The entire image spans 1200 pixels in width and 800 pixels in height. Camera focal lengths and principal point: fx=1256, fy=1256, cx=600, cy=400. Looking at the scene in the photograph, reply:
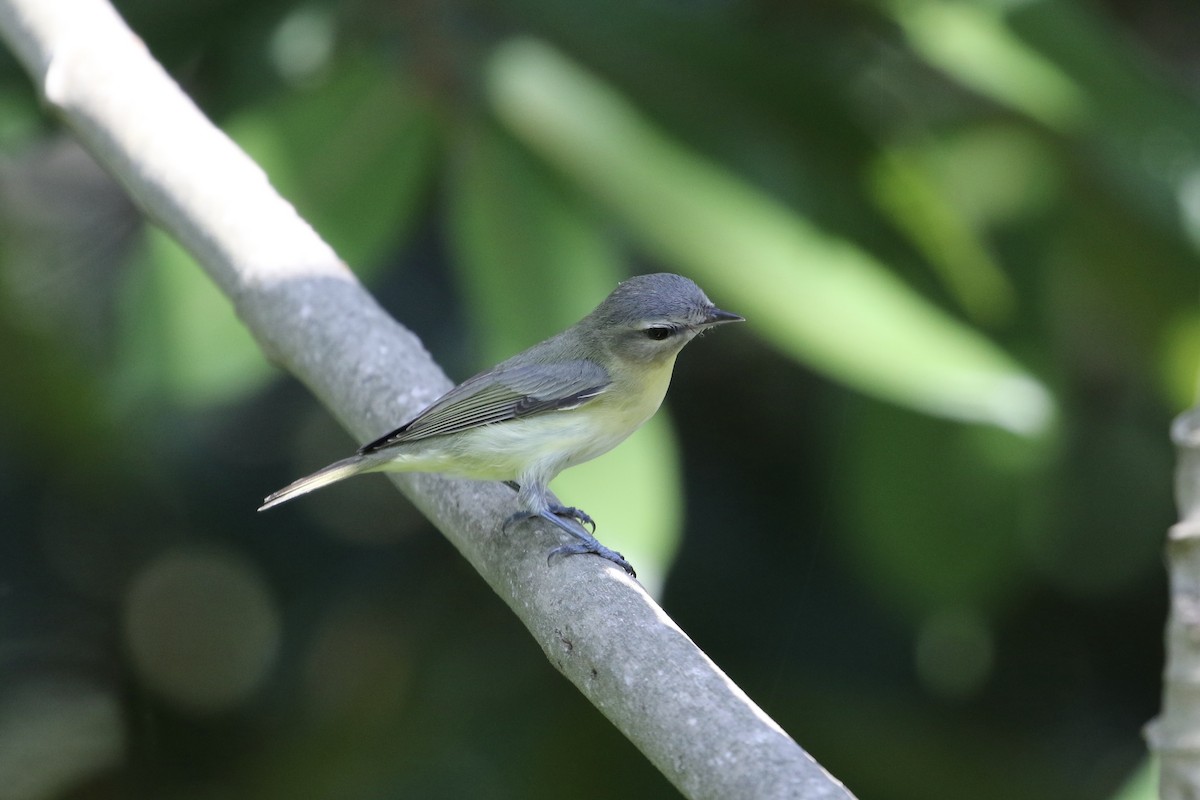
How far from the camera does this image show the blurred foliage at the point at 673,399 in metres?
2.66

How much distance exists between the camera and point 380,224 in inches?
106

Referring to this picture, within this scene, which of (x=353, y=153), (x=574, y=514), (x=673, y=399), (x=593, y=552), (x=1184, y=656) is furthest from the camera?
(x=673, y=399)

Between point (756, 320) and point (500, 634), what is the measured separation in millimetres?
1175

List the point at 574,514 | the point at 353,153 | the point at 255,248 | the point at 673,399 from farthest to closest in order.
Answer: the point at 673,399 → the point at 353,153 → the point at 574,514 → the point at 255,248

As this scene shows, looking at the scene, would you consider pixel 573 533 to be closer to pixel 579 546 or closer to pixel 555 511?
pixel 579 546

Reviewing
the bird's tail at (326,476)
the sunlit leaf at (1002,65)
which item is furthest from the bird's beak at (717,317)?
the sunlit leaf at (1002,65)

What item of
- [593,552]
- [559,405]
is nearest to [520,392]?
[559,405]

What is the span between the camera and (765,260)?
2572 millimetres

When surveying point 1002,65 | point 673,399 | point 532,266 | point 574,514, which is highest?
A: point 1002,65

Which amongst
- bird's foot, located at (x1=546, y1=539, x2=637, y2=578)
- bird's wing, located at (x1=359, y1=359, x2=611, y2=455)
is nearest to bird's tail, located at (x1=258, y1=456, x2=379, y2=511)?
bird's wing, located at (x1=359, y1=359, x2=611, y2=455)

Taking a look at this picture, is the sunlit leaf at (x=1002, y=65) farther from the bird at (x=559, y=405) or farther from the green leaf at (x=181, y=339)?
the green leaf at (x=181, y=339)

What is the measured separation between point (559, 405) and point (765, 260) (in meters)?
0.62

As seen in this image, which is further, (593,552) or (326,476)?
(326,476)

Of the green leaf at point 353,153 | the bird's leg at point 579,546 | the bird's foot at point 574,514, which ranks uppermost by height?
the green leaf at point 353,153
